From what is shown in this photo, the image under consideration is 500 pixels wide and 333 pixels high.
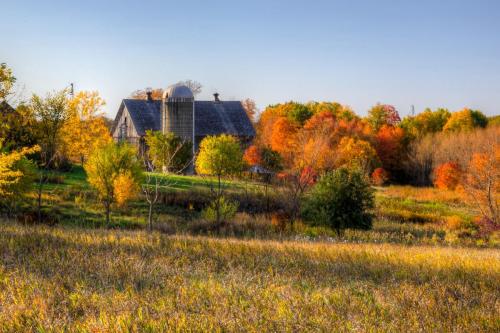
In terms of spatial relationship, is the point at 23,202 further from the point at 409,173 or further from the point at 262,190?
the point at 409,173

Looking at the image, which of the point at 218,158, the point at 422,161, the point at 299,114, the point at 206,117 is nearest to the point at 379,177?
the point at 422,161

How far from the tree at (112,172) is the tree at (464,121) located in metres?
57.2

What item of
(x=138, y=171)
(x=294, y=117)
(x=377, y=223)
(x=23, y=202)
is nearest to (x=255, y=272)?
(x=138, y=171)

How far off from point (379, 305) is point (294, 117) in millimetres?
71409

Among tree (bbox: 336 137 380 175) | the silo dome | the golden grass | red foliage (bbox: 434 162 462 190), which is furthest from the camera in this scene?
red foliage (bbox: 434 162 462 190)

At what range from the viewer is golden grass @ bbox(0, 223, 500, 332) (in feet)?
18.3

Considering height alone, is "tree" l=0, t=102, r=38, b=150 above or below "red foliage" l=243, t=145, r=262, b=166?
above

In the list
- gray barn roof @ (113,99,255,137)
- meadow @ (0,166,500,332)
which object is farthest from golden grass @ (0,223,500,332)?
gray barn roof @ (113,99,255,137)

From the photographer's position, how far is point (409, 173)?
6462cm

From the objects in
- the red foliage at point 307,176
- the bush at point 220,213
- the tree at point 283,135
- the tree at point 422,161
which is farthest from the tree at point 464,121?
the bush at point 220,213

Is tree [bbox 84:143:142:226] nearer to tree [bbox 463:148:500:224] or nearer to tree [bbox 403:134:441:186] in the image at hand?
tree [bbox 463:148:500:224]

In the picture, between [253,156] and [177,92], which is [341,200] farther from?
[177,92]

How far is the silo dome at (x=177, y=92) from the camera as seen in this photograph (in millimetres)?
46906

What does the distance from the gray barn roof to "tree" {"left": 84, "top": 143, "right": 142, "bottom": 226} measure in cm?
2674
